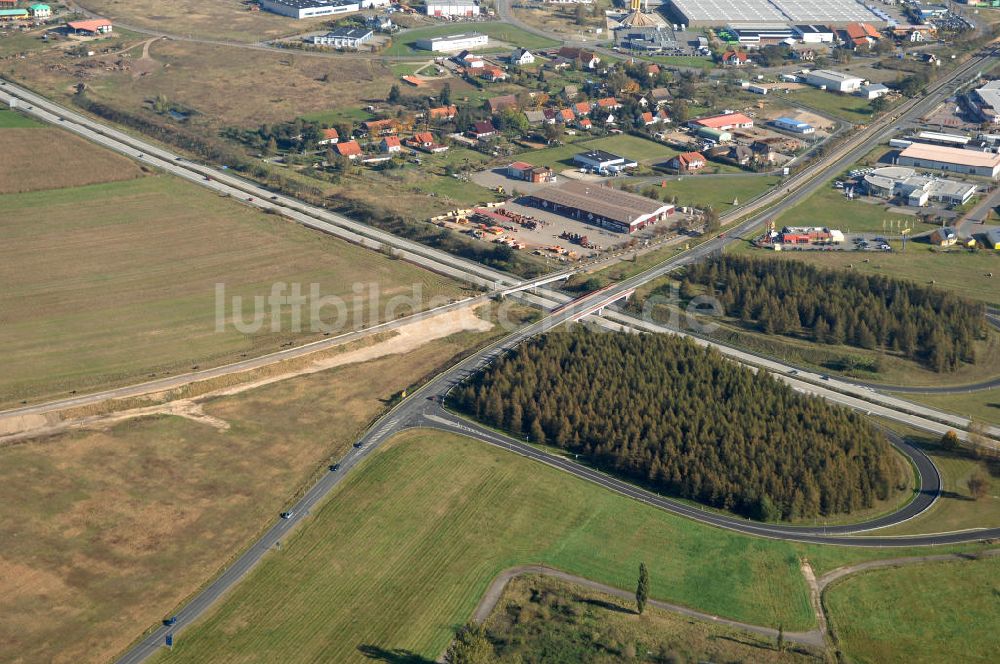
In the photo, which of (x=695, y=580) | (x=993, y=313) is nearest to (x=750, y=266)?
(x=993, y=313)

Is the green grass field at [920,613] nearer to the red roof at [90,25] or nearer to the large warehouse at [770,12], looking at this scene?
the large warehouse at [770,12]

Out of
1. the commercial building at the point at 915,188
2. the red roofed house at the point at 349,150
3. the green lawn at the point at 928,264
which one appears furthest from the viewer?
the red roofed house at the point at 349,150

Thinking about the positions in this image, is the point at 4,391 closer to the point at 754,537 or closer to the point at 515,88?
the point at 754,537

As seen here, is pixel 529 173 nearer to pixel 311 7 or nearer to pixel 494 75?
pixel 494 75

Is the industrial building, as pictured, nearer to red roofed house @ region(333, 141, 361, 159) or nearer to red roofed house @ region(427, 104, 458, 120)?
red roofed house @ region(333, 141, 361, 159)

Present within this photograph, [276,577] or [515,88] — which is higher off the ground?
[515,88]

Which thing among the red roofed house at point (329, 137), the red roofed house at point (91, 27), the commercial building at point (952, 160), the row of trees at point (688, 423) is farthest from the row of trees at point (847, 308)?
the red roofed house at point (91, 27)

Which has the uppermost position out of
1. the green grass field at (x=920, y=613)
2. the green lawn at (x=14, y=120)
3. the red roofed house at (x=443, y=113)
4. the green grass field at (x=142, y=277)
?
the red roofed house at (x=443, y=113)
